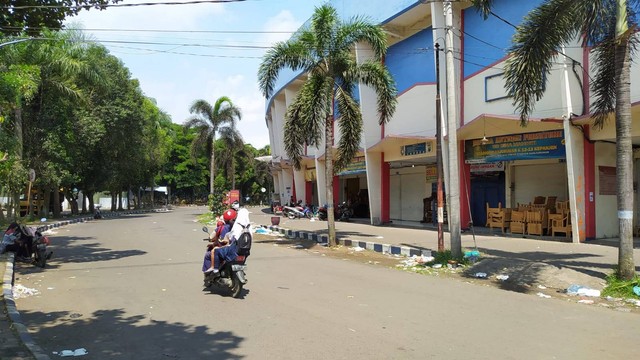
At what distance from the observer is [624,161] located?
8.63m

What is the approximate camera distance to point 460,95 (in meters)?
19.6

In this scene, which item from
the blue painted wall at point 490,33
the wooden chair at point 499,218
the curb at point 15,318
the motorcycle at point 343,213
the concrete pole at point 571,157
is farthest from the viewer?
the motorcycle at point 343,213

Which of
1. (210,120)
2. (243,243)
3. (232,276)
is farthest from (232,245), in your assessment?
(210,120)

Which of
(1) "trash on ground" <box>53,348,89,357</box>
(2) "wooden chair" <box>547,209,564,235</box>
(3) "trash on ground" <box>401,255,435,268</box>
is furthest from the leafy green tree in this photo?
(2) "wooden chair" <box>547,209,564,235</box>

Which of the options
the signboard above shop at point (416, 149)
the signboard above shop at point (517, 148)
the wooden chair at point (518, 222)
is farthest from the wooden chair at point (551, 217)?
the signboard above shop at point (416, 149)

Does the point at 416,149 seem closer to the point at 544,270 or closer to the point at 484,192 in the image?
the point at 484,192

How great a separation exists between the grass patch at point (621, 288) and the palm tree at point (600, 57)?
0.14 metres

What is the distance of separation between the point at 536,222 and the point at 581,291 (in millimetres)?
9012

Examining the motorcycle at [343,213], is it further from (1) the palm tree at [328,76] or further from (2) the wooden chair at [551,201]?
(1) the palm tree at [328,76]

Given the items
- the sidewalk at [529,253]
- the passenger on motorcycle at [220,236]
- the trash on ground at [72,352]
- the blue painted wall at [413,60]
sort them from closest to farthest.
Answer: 1. the trash on ground at [72,352]
2. the passenger on motorcycle at [220,236]
3. the sidewalk at [529,253]
4. the blue painted wall at [413,60]

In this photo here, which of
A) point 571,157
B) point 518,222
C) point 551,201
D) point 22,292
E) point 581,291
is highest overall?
point 571,157

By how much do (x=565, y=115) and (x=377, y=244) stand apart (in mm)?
6982

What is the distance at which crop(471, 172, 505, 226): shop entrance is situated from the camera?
2232 cm

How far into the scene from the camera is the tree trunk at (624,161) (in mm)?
8617
